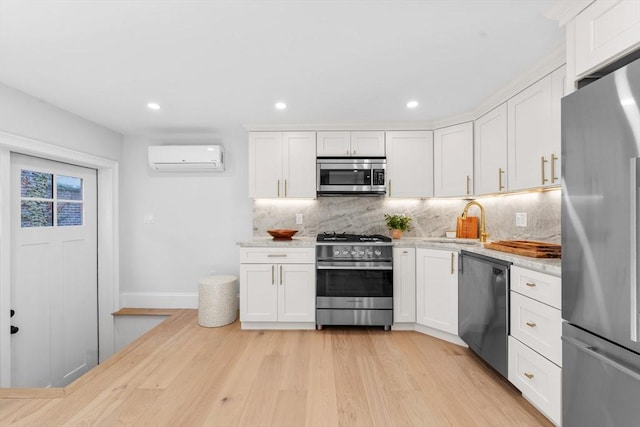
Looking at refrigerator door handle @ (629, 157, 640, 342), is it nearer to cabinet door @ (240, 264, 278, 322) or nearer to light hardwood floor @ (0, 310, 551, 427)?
light hardwood floor @ (0, 310, 551, 427)

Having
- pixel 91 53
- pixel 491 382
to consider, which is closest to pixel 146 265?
pixel 91 53

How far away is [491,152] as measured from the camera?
105 inches

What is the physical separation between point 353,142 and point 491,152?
1.39 meters

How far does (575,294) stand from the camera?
52.6 inches

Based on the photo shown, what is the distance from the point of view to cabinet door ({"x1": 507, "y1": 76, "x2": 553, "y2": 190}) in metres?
2.01

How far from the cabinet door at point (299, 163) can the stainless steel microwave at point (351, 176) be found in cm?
12

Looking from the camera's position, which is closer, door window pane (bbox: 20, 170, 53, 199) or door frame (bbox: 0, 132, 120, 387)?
door window pane (bbox: 20, 170, 53, 199)

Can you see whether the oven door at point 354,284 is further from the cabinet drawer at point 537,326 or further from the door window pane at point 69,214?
the door window pane at point 69,214

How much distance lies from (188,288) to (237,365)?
177 centimetres

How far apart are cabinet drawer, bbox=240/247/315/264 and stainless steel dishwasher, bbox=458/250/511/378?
1457 millimetres

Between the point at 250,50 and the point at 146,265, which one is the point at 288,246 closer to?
the point at 250,50

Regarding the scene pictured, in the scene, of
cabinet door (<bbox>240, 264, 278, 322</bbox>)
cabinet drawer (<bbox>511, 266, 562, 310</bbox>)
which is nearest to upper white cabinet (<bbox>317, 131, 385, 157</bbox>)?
cabinet door (<bbox>240, 264, 278, 322</bbox>)

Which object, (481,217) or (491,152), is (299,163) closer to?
(491,152)

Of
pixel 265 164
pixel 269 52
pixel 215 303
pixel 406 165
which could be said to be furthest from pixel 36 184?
pixel 406 165
